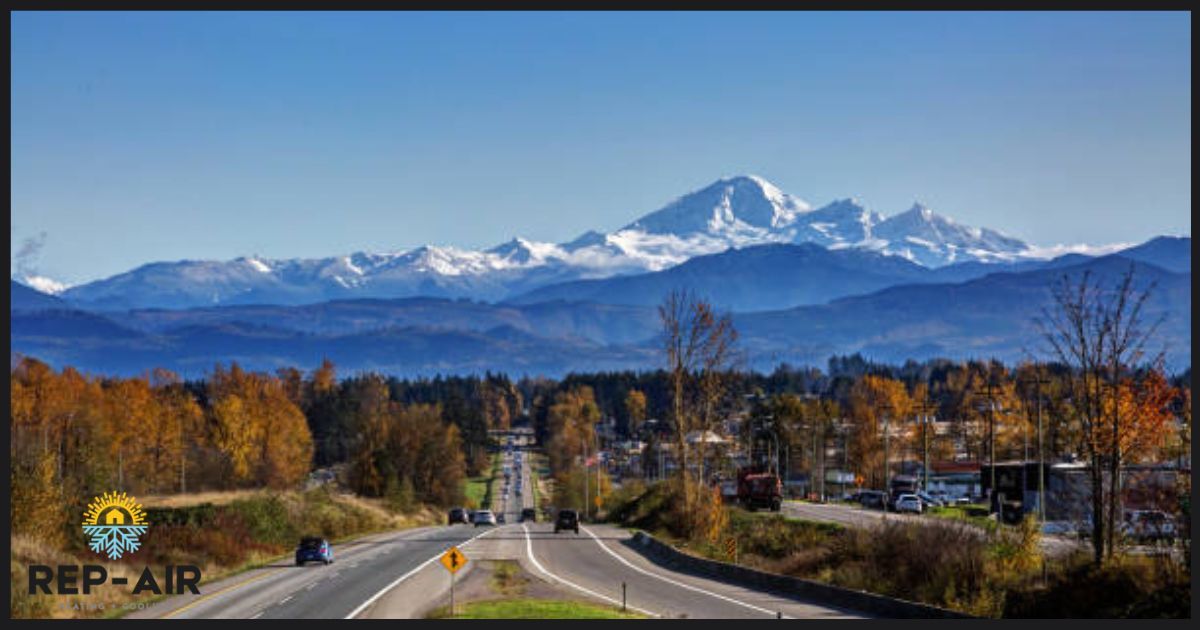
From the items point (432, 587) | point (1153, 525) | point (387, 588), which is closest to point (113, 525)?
point (387, 588)

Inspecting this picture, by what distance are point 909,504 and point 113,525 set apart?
157 feet

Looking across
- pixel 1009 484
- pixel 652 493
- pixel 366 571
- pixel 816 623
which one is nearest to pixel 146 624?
pixel 816 623

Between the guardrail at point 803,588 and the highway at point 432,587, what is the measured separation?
77cm

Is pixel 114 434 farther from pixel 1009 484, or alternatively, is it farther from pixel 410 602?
pixel 410 602

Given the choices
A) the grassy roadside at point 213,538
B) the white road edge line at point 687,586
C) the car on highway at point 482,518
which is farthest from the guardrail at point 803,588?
the car on highway at point 482,518

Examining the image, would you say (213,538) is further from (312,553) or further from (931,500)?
(931,500)

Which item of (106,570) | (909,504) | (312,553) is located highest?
(106,570)

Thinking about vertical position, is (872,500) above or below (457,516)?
above

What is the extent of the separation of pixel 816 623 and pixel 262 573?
31.1 metres

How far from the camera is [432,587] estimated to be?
52.7 metres

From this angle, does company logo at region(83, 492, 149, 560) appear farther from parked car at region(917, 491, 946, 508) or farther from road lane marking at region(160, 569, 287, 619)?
parked car at region(917, 491, 946, 508)

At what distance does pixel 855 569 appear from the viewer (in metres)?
50.9

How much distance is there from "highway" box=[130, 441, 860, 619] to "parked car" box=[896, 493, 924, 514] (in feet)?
63.3

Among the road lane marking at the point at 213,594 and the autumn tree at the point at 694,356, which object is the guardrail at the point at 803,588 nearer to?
the autumn tree at the point at 694,356
